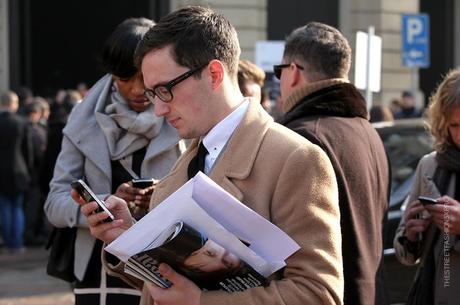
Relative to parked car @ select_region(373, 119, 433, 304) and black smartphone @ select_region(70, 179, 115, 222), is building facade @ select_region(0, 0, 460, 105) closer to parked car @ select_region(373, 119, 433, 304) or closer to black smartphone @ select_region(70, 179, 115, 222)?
parked car @ select_region(373, 119, 433, 304)

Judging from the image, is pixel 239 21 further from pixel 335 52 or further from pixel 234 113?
pixel 234 113

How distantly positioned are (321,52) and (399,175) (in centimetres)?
341

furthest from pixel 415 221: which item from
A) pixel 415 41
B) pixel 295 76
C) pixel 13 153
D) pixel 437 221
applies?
pixel 415 41

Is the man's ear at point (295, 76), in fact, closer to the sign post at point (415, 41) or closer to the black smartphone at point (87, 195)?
the black smartphone at point (87, 195)

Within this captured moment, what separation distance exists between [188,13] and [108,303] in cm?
159

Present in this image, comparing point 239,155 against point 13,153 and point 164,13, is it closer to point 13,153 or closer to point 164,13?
point 13,153

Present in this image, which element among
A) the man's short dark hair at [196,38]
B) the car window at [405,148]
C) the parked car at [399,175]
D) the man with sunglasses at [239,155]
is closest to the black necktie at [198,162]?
the man with sunglasses at [239,155]

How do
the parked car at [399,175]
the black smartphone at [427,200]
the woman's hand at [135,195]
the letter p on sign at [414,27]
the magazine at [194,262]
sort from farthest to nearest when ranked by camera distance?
the letter p on sign at [414,27], the parked car at [399,175], the black smartphone at [427,200], the woman's hand at [135,195], the magazine at [194,262]

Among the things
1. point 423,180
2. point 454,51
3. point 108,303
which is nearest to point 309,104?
point 423,180

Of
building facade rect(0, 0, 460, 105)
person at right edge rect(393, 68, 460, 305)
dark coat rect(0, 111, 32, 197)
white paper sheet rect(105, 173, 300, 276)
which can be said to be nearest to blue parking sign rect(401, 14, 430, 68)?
building facade rect(0, 0, 460, 105)

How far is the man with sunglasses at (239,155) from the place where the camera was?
244cm

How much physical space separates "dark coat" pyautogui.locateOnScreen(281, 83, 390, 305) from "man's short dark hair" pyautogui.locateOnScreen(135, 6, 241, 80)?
1086 millimetres

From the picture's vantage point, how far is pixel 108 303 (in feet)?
12.5

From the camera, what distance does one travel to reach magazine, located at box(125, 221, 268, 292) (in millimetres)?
2334
